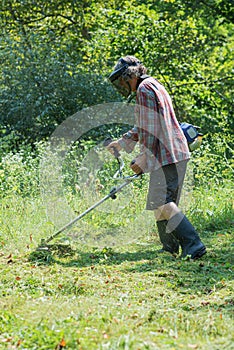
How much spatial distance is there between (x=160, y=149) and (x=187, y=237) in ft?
2.60

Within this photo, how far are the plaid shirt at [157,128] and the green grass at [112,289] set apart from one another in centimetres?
90

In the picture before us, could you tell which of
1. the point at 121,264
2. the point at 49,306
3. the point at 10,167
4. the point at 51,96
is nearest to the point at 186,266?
the point at 121,264

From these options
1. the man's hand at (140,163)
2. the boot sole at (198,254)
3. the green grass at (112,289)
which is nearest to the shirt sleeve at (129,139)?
the man's hand at (140,163)

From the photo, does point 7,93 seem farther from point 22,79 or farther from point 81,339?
point 81,339

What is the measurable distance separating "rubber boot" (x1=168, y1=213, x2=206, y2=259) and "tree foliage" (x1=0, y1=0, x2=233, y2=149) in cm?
463

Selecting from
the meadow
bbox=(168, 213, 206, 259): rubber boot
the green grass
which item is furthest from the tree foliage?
bbox=(168, 213, 206, 259): rubber boot

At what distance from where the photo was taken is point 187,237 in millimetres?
5551

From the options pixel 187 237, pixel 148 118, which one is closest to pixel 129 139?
pixel 148 118

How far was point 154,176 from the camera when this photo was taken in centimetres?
565

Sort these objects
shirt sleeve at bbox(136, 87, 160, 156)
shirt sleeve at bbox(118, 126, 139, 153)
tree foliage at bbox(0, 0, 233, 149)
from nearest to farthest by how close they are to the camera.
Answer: shirt sleeve at bbox(136, 87, 160, 156) < shirt sleeve at bbox(118, 126, 139, 153) < tree foliage at bbox(0, 0, 233, 149)

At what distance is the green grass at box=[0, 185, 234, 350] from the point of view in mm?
3508

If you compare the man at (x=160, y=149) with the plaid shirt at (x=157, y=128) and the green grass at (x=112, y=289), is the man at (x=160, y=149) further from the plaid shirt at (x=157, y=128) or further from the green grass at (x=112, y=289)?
the green grass at (x=112, y=289)

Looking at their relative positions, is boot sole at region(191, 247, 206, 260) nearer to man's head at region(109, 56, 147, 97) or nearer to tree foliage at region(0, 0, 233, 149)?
man's head at region(109, 56, 147, 97)

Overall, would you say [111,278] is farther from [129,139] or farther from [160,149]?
[129,139]
